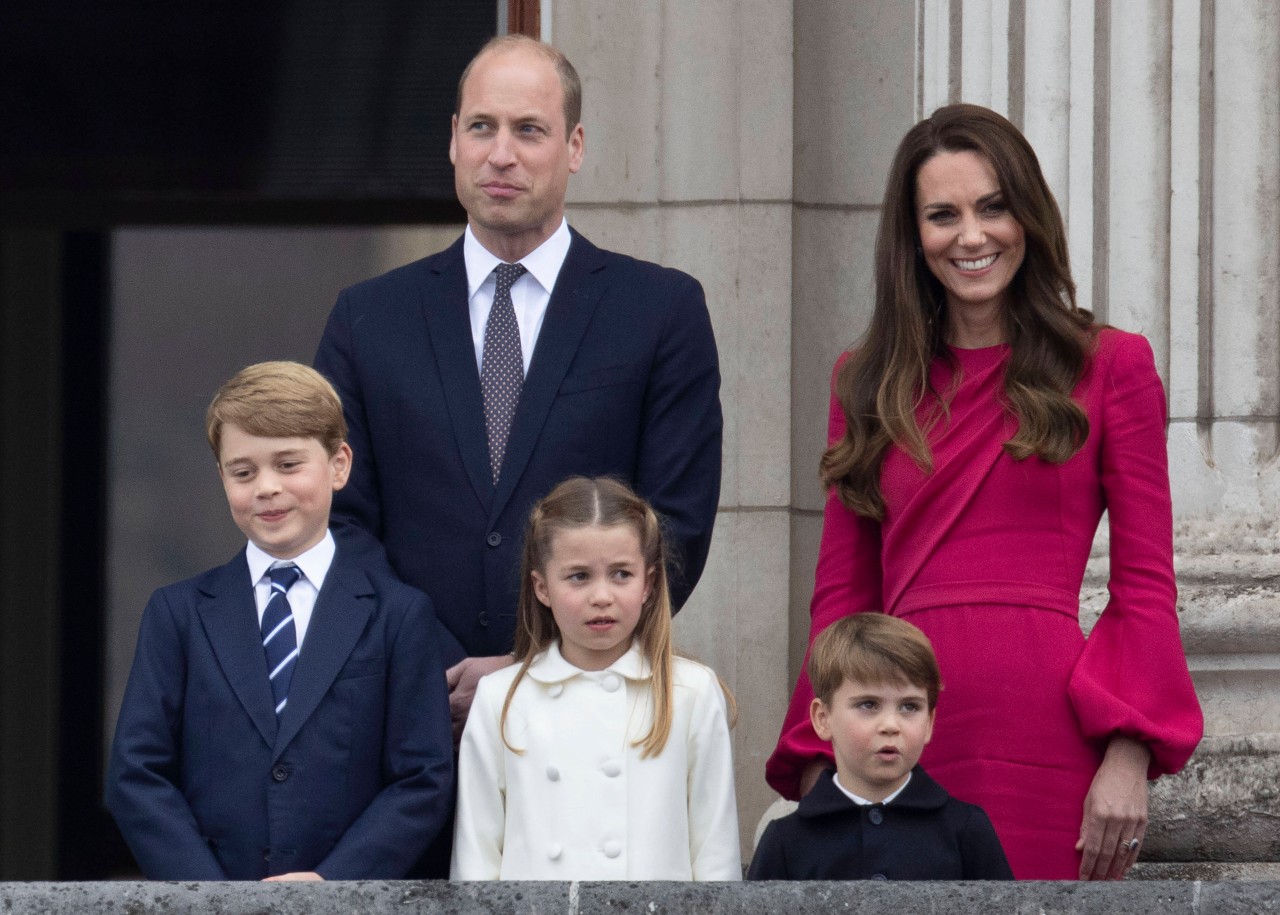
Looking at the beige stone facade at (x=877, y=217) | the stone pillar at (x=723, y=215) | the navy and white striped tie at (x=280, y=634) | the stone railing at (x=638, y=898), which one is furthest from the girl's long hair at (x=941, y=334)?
the stone pillar at (x=723, y=215)

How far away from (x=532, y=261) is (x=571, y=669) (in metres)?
0.83

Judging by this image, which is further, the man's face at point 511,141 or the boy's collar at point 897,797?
the man's face at point 511,141

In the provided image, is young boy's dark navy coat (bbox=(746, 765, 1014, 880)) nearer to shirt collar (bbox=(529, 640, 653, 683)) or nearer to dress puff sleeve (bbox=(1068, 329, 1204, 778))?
dress puff sleeve (bbox=(1068, 329, 1204, 778))

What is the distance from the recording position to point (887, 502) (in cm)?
361

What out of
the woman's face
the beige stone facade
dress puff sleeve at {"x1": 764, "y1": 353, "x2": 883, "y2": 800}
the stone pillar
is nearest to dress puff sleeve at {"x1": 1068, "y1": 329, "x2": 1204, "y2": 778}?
the woman's face

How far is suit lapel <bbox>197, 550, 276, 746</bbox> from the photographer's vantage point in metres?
3.46

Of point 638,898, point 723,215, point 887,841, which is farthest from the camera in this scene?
point 723,215

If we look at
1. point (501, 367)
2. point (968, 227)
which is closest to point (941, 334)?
point (968, 227)

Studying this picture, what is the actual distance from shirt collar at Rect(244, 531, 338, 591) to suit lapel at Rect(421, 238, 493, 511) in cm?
31

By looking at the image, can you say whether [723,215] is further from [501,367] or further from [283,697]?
[283,697]

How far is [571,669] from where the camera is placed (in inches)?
140

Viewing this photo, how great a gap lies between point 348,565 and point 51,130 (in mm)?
3526

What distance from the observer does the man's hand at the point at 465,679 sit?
12.1 ft

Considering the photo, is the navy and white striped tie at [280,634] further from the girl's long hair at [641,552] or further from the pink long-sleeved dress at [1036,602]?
the pink long-sleeved dress at [1036,602]
